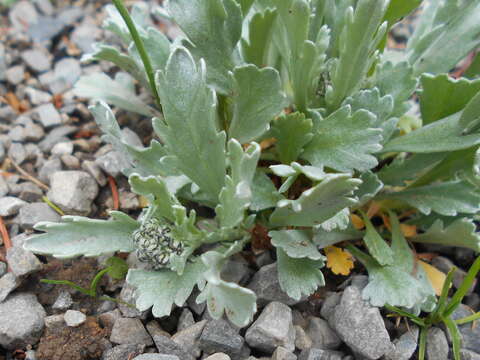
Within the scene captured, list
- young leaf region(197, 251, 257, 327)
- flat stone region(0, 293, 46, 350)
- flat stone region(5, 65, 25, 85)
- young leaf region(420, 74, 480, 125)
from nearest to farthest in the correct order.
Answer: young leaf region(197, 251, 257, 327)
flat stone region(0, 293, 46, 350)
young leaf region(420, 74, 480, 125)
flat stone region(5, 65, 25, 85)

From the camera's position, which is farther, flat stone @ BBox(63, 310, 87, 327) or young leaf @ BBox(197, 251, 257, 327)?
flat stone @ BBox(63, 310, 87, 327)

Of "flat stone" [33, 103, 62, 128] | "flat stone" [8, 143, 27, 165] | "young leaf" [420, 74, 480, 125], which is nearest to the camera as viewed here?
"young leaf" [420, 74, 480, 125]

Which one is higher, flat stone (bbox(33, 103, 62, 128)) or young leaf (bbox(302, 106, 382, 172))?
young leaf (bbox(302, 106, 382, 172))

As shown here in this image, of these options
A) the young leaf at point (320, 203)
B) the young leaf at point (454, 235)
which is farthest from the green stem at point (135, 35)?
the young leaf at point (454, 235)

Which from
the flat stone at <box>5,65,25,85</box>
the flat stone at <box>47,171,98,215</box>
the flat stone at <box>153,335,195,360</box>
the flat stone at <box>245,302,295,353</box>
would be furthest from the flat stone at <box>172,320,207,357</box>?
the flat stone at <box>5,65,25,85</box>

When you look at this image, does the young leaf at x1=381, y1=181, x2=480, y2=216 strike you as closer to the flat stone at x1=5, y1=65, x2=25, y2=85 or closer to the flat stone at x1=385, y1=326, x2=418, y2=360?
the flat stone at x1=385, y1=326, x2=418, y2=360

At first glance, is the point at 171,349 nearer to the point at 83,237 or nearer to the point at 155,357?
the point at 155,357

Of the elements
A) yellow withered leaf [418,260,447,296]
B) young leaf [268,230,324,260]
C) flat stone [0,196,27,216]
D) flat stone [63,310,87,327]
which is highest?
young leaf [268,230,324,260]

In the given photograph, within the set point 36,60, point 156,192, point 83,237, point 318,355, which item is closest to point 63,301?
point 83,237
